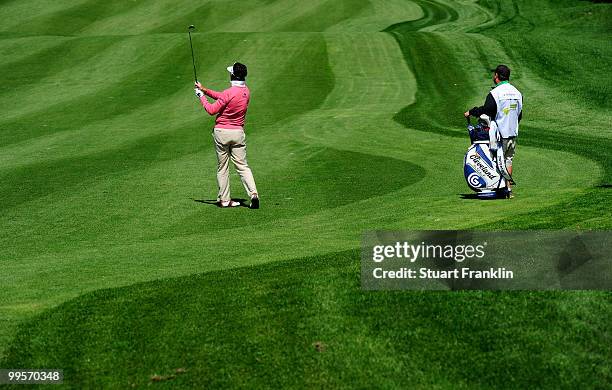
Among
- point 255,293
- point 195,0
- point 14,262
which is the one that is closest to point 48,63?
point 195,0

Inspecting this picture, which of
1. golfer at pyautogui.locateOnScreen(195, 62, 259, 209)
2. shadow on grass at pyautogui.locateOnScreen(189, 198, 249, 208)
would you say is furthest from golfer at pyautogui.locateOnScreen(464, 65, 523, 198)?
shadow on grass at pyautogui.locateOnScreen(189, 198, 249, 208)

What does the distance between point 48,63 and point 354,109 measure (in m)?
12.7

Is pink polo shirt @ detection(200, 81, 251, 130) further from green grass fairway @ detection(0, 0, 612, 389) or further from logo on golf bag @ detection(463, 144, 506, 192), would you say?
logo on golf bag @ detection(463, 144, 506, 192)

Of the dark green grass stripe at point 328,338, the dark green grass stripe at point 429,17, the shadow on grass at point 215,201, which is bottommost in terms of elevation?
the dark green grass stripe at point 429,17

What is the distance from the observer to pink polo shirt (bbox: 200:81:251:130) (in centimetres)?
1536

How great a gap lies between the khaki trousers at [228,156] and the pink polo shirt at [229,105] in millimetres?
131

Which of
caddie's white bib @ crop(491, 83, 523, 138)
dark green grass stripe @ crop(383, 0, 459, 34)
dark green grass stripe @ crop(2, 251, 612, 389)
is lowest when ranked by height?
dark green grass stripe @ crop(383, 0, 459, 34)

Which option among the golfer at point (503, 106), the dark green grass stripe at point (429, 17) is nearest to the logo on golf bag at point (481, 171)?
the golfer at point (503, 106)

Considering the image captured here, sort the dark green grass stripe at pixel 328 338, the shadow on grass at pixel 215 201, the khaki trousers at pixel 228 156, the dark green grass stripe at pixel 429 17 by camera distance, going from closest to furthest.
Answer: the dark green grass stripe at pixel 328 338 → the khaki trousers at pixel 228 156 → the shadow on grass at pixel 215 201 → the dark green grass stripe at pixel 429 17

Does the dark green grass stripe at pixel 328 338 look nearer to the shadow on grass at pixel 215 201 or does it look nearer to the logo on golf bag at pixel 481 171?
the logo on golf bag at pixel 481 171

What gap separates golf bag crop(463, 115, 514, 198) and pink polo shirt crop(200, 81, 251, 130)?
367 centimetres

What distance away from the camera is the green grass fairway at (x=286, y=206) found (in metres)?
7.02

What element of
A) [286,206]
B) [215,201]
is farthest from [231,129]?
[286,206]

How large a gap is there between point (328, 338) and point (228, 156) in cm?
895
